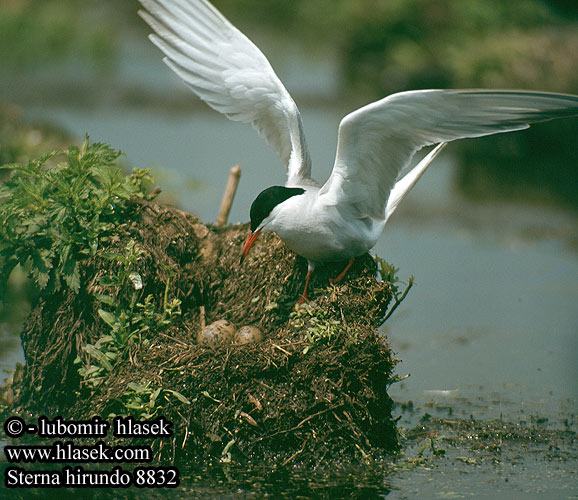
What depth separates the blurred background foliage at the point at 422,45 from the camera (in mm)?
15969

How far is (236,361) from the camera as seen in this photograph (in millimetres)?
6105

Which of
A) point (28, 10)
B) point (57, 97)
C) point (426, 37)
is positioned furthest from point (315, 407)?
point (28, 10)

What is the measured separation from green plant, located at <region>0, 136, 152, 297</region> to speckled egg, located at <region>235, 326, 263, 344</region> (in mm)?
1093

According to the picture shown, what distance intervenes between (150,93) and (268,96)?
1354 centimetres

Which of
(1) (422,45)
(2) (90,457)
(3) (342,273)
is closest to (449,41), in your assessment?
(1) (422,45)

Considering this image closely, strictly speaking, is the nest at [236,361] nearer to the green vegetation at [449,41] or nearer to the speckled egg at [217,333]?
the speckled egg at [217,333]

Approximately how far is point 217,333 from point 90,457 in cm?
112

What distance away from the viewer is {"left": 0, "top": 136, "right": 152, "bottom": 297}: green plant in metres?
6.38

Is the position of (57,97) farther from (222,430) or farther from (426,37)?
(222,430)

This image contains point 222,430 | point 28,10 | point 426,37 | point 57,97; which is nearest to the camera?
point 222,430

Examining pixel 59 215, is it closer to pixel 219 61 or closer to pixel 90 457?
pixel 90 457

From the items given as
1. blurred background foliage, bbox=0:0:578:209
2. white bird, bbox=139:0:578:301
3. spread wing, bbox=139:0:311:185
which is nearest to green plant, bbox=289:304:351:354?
white bird, bbox=139:0:578:301

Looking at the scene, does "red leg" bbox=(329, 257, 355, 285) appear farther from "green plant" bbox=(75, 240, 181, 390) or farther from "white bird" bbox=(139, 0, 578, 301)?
"green plant" bbox=(75, 240, 181, 390)

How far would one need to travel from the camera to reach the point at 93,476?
5871 mm
